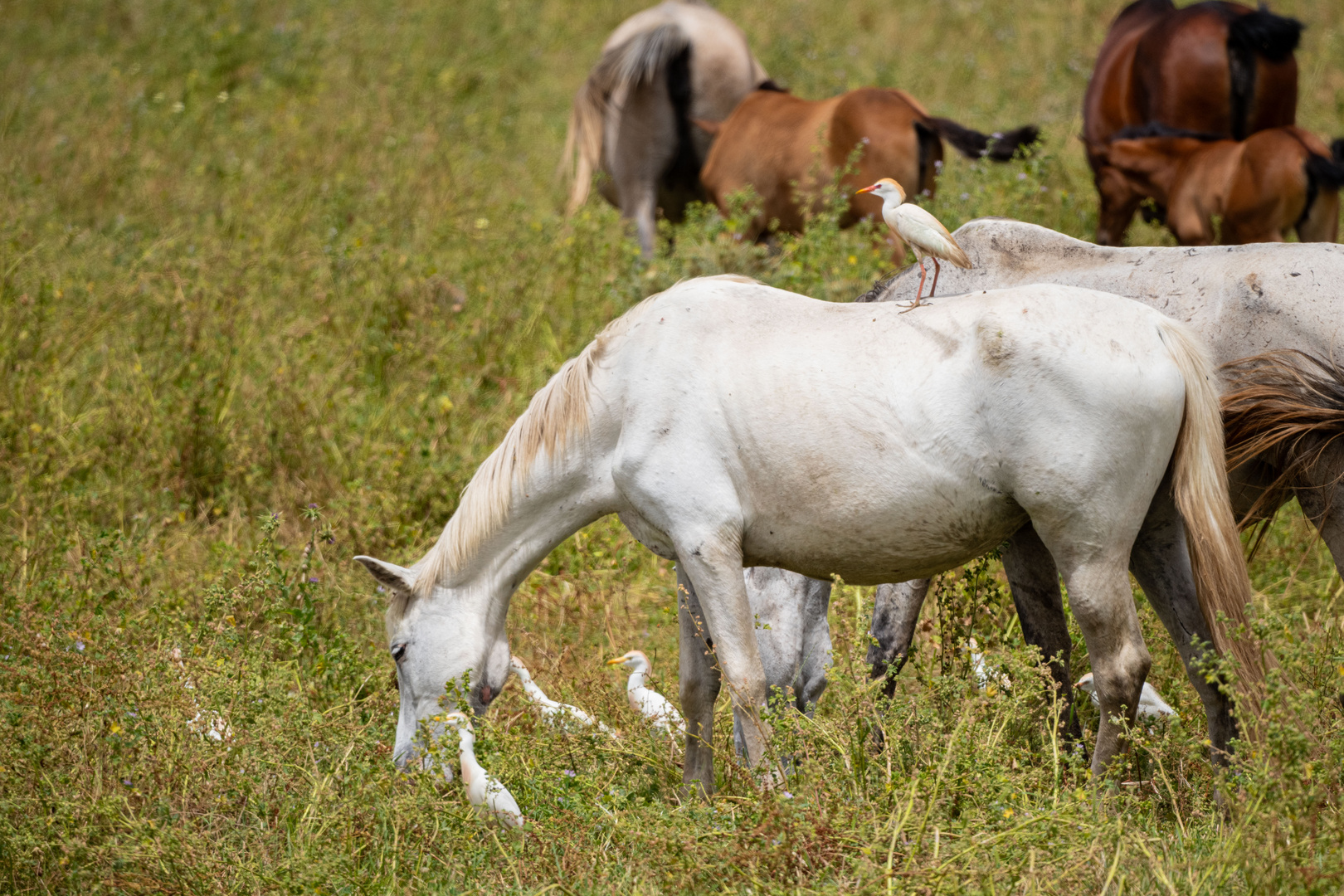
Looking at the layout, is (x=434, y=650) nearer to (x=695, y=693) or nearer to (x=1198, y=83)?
(x=695, y=693)

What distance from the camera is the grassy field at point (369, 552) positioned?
280 centimetres

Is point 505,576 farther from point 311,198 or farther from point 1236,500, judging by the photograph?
point 311,198

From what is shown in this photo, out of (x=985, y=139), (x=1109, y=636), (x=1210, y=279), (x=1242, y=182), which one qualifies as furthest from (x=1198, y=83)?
(x=1109, y=636)

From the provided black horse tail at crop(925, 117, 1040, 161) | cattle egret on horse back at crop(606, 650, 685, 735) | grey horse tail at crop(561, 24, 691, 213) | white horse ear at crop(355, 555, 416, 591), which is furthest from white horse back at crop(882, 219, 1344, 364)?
grey horse tail at crop(561, 24, 691, 213)

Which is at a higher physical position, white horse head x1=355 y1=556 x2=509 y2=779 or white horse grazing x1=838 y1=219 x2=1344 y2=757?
white horse grazing x1=838 y1=219 x2=1344 y2=757

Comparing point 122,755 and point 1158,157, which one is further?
point 1158,157

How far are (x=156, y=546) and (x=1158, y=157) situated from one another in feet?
18.3

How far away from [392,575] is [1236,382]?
2457mm

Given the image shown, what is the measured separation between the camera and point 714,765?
3.56m

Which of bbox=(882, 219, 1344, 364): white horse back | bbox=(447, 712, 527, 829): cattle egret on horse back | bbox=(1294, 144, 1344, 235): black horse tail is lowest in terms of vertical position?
bbox=(447, 712, 527, 829): cattle egret on horse back

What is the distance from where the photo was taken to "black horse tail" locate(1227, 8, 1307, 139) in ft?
23.1

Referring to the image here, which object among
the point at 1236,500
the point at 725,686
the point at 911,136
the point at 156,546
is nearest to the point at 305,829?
the point at 725,686

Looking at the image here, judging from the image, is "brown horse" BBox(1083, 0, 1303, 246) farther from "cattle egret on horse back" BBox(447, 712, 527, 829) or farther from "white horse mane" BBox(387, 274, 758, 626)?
"cattle egret on horse back" BBox(447, 712, 527, 829)

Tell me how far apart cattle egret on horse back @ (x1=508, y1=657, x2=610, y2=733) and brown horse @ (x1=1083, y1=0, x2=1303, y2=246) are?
189 inches
